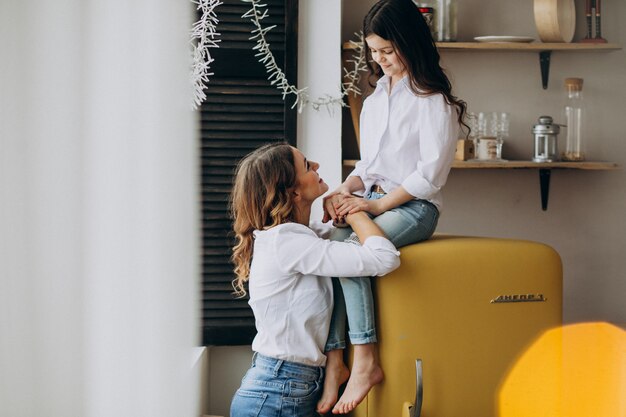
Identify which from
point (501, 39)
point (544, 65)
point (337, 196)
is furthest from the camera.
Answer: point (544, 65)

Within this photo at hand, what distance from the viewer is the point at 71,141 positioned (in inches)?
44.4

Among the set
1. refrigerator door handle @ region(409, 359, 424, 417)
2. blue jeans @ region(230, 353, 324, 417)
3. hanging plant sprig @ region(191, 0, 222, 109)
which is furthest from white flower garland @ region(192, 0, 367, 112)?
refrigerator door handle @ region(409, 359, 424, 417)

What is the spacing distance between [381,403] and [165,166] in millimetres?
759

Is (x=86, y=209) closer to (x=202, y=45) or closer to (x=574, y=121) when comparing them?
(x=202, y=45)

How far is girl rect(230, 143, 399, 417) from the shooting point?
166cm

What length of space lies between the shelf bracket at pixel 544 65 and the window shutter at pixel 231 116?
0.97 meters

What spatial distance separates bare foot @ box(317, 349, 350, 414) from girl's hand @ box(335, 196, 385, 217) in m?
0.34

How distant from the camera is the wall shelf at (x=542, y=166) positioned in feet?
8.06

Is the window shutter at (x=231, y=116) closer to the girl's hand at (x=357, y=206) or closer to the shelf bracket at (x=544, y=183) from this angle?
the girl's hand at (x=357, y=206)

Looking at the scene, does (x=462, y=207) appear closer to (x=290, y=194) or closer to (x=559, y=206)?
(x=559, y=206)

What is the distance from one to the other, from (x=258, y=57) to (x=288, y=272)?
826mm

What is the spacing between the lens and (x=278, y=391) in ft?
5.56

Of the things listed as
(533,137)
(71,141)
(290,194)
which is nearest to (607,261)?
(533,137)

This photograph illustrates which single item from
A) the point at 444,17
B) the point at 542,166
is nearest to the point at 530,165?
the point at 542,166
